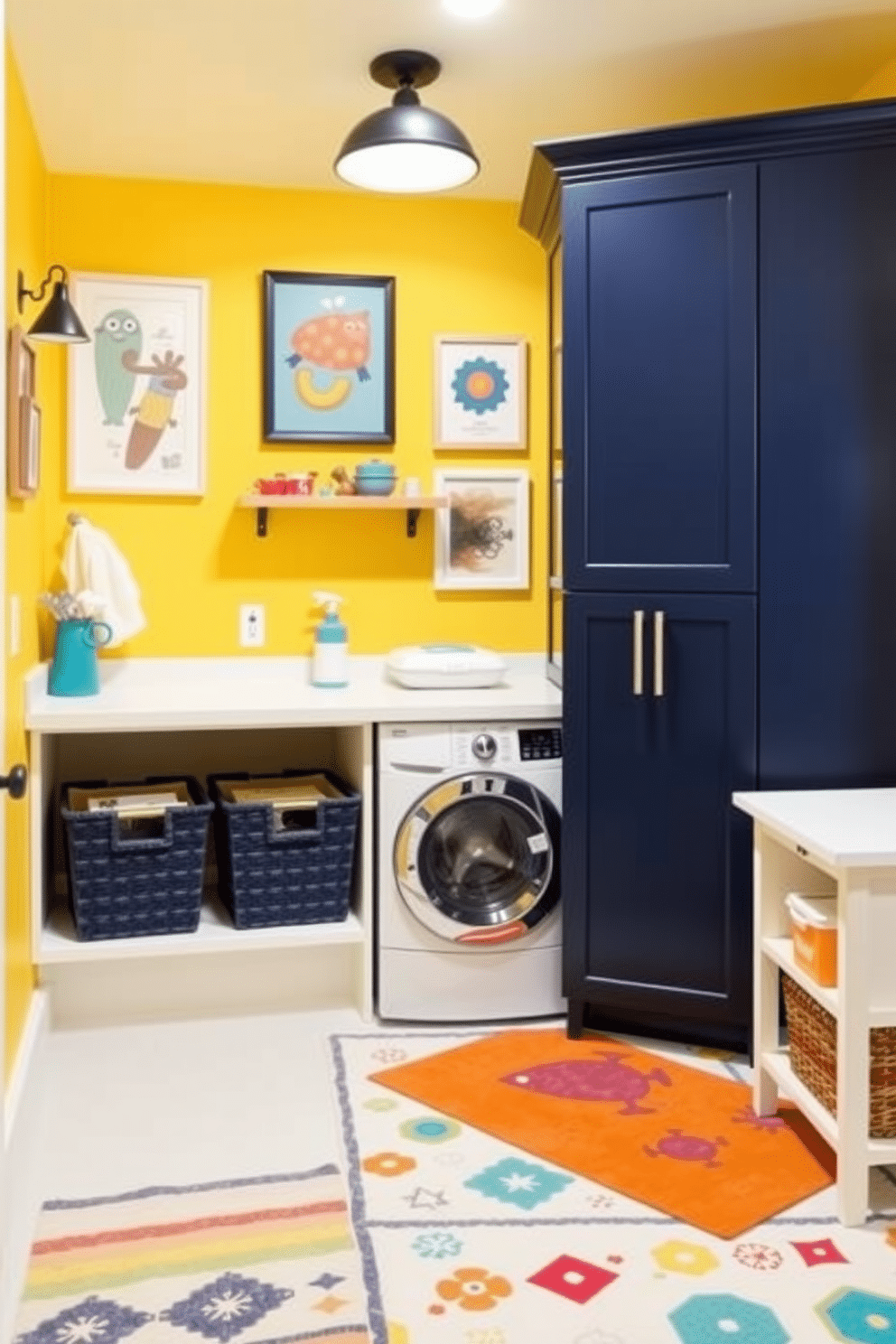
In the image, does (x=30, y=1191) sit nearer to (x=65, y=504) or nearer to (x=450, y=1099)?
(x=450, y=1099)

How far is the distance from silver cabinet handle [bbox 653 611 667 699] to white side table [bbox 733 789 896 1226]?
41 cm

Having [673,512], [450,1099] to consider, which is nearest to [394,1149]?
[450,1099]

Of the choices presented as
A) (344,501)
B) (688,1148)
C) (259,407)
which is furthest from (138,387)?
(688,1148)

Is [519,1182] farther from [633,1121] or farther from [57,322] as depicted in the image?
[57,322]

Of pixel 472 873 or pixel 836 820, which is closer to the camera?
pixel 836 820

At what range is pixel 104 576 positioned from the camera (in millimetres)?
3555

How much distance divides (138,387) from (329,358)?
0.59 meters

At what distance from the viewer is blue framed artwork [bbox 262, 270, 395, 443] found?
149 inches

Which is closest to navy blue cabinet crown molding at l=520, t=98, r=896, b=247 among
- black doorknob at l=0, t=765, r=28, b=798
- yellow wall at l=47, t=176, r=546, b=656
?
yellow wall at l=47, t=176, r=546, b=656

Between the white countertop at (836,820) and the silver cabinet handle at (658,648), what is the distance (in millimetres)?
340

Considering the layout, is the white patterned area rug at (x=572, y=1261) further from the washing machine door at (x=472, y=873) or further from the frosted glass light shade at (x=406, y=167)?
the frosted glass light shade at (x=406, y=167)

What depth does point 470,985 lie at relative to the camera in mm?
3246

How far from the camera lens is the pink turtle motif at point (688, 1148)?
8.32ft

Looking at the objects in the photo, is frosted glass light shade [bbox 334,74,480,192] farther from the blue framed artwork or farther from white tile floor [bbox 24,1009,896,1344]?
white tile floor [bbox 24,1009,896,1344]
